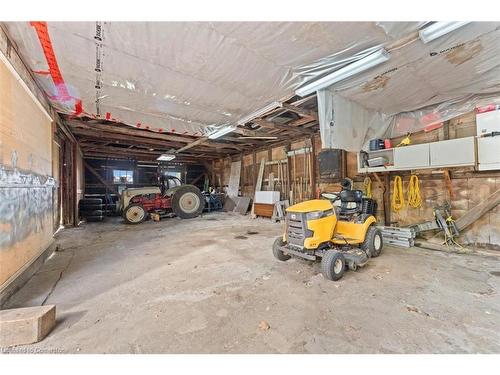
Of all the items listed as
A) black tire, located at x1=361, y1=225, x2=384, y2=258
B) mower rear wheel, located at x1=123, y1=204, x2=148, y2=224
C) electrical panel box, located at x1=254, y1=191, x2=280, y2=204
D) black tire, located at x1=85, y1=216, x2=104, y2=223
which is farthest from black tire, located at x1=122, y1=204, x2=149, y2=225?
black tire, located at x1=361, y1=225, x2=384, y2=258

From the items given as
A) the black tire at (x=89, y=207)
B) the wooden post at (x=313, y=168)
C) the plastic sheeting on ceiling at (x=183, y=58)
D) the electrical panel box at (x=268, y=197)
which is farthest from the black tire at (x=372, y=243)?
the black tire at (x=89, y=207)

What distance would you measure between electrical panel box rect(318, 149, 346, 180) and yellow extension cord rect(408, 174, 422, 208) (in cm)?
139

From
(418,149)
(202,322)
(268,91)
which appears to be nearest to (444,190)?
(418,149)

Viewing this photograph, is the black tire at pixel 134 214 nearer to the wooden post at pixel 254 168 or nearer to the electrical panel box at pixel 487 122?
the wooden post at pixel 254 168

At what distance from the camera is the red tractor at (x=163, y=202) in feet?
21.7

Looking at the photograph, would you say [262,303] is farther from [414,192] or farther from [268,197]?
[268,197]

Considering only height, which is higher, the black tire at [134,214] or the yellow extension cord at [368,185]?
the yellow extension cord at [368,185]

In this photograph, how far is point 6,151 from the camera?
74.2 inches

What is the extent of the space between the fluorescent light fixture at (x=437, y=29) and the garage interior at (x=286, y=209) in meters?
0.01

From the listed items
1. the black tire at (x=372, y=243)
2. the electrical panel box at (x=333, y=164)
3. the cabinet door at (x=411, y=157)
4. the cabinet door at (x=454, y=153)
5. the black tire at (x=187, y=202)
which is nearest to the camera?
the black tire at (x=372, y=243)

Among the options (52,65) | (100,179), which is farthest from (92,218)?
(52,65)

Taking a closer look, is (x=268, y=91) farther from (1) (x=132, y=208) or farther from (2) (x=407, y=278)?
(1) (x=132, y=208)

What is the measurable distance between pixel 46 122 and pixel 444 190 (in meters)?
6.28

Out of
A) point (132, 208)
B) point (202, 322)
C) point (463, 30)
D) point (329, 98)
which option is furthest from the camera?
point (132, 208)
